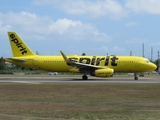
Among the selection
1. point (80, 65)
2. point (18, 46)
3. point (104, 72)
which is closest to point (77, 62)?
point (80, 65)

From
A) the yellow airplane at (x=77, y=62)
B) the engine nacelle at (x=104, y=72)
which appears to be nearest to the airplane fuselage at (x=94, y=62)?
the yellow airplane at (x=77, y=62)

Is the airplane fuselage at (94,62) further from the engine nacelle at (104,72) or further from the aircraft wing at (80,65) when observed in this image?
the engine nacelle at (104,72)

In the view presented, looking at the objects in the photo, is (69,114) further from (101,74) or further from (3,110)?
(101,74)

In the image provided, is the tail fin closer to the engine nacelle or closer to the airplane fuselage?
the airplane fuselage

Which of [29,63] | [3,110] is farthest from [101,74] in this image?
[3,110]

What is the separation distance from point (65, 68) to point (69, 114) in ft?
120

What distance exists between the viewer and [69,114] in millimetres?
15844

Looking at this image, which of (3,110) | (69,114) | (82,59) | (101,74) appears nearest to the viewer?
(69,114)

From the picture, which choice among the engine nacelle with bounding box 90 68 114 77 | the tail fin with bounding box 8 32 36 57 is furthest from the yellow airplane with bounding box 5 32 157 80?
the engine nacelle with bounding box 90 68 114 77

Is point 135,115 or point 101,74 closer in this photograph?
point 135,115

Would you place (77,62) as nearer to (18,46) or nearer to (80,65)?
(80,65)

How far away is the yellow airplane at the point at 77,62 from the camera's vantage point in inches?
2008

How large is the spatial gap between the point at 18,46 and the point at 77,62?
913 centimetres

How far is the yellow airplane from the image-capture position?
51.0 metres
